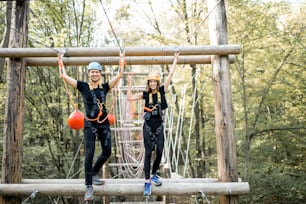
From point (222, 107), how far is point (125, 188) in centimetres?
109

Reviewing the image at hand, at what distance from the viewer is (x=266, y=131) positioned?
762 cm

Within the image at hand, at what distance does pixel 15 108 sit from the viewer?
2918mm

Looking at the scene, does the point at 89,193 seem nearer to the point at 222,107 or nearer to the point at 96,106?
the point at 96,106

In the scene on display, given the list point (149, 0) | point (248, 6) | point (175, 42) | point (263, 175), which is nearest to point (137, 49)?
point (248, 6)

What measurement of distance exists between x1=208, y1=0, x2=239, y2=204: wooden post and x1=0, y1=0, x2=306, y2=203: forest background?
3.37m

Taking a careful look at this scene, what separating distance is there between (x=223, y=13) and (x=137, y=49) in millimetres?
872

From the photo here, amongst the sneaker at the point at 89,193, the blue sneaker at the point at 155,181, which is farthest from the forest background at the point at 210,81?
the sneaker at the point at 89,193

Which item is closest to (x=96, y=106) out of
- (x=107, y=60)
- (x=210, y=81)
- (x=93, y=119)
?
(x=93, y=119)

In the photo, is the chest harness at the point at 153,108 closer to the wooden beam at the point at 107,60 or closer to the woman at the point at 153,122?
the woman at the point at 153,122

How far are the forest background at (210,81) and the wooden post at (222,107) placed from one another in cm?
337

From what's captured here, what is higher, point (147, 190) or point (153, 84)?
point (153, 84)

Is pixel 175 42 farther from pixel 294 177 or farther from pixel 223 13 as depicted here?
pixel 223 13

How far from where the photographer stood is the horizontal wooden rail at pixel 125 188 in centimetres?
264

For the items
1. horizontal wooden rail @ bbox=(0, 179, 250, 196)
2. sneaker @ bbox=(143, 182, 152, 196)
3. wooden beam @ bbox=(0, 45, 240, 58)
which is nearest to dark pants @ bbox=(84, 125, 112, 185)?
horizontal wooden rail @ bbox=(0, 179, 250, 196)
